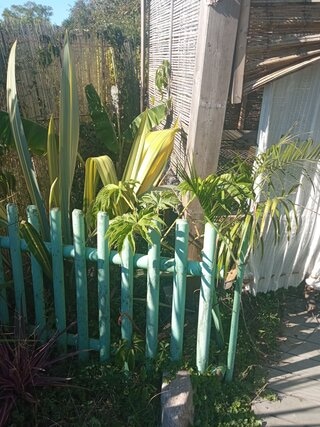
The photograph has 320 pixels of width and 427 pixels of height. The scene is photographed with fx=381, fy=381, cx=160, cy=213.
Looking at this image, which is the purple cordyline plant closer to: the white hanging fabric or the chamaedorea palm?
the chamaedorea palm

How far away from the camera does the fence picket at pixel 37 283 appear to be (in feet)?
6.98

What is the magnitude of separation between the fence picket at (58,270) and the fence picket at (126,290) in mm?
374

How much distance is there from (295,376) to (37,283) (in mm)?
1733

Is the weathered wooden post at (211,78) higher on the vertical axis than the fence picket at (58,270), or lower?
higher

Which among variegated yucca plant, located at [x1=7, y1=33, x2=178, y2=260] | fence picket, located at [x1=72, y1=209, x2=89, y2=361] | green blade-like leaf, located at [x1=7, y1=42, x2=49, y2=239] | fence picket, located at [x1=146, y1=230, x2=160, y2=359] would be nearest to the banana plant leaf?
variegated yucca plant, located at [x1=7, y1=33, x2=178, y2=260]

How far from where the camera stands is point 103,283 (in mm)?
2148

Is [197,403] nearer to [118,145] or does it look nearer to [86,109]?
[118,145]

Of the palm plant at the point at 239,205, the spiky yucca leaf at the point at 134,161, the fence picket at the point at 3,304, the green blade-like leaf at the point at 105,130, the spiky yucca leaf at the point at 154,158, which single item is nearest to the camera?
the palm plant at the point at 239,205

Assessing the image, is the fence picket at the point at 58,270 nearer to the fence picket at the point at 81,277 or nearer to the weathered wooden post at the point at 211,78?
the fence picket at the point at 81,277

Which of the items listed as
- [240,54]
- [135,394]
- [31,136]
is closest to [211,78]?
[240,54]

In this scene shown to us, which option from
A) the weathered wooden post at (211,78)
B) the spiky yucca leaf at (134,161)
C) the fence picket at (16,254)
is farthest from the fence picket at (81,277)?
the spiky yucca leaf at (134,161)

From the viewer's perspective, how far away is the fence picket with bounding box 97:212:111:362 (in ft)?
6.57

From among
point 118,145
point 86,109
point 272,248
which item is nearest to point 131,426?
point 272,248

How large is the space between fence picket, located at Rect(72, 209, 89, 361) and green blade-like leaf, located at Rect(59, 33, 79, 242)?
422mm
